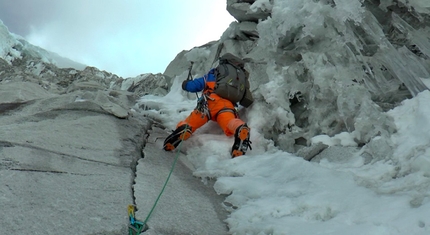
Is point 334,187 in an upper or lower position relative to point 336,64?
lower

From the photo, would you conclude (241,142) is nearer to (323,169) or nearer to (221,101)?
(221,101)

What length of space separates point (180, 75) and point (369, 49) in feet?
20.6

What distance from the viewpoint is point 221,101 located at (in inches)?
262

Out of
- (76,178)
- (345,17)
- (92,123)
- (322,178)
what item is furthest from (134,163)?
(345,17)

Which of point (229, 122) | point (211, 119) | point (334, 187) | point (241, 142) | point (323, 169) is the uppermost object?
point (211, 119)

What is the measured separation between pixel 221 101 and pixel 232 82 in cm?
40

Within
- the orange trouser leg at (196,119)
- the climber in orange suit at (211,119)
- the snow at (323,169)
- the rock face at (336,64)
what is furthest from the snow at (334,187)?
the orange trouser leg at (196,119)

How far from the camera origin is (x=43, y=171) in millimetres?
4051

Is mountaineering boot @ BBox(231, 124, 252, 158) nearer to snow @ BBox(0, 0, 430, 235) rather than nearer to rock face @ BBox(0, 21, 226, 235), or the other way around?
snow @ BBox(0, 0, 430, 235)

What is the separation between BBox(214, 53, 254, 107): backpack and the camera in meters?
6.68

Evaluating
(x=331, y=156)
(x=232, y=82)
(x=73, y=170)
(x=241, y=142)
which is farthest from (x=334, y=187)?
(x=232, y=82)

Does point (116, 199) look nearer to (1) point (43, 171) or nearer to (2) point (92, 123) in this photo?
(1) point (43, 171)

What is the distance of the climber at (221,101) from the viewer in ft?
20.1

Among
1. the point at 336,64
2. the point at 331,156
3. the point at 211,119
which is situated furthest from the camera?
the point at 211,119
